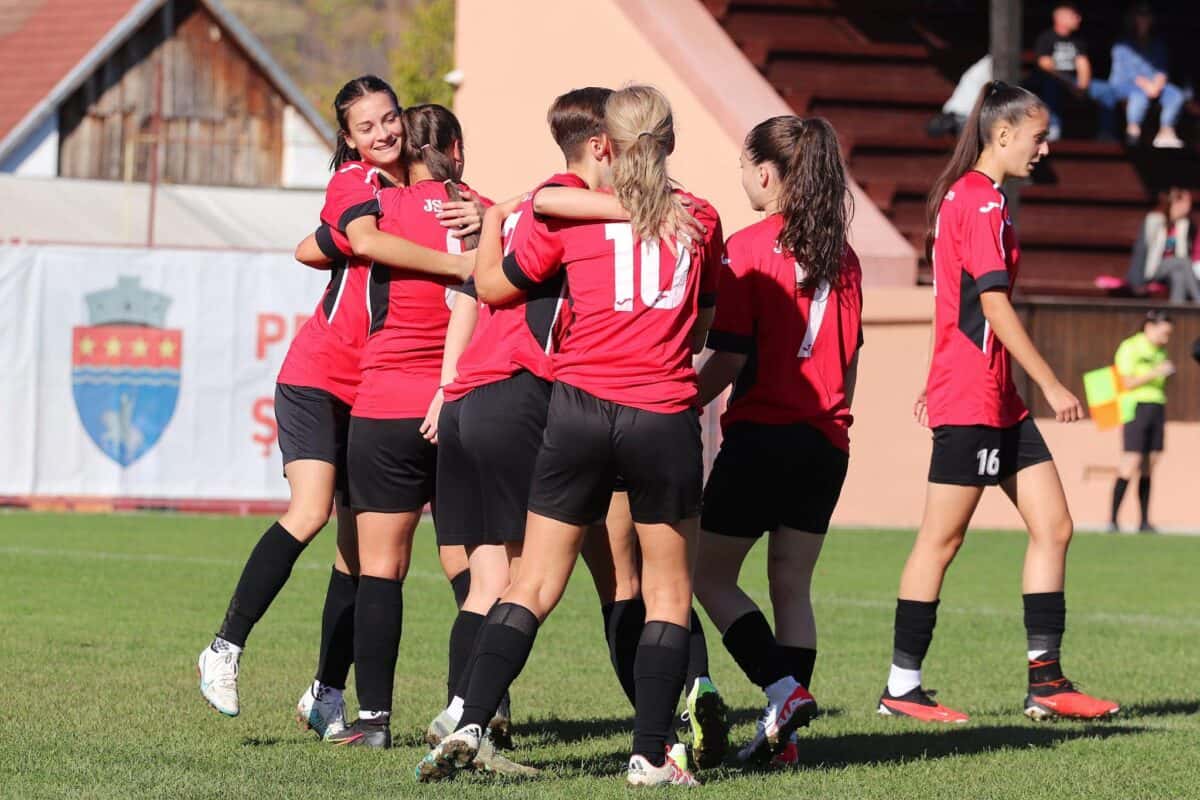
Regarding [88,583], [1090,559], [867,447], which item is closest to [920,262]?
[867,447]

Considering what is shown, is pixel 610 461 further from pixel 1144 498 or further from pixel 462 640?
pixel 1144 498

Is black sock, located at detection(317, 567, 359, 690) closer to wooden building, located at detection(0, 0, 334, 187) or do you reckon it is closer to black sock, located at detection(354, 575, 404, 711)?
black sock, located at detection(354, 575, 404, 711)

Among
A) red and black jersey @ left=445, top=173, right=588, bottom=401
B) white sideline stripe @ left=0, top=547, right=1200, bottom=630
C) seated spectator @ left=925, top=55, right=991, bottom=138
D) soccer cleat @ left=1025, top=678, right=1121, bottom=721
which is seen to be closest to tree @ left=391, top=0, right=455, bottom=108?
seated spectator @ left=925, top=55, right=991, bottom=138

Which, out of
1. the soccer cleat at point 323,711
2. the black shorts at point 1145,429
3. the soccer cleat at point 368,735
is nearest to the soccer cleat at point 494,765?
the soccer cleat at point 368,735

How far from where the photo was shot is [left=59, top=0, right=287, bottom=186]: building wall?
39.4 m

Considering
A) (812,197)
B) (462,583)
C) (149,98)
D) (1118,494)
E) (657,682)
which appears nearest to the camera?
(657,682)

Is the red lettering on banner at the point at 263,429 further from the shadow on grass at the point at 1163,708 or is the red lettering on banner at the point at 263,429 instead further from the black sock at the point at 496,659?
the black sock at the point at 496,659

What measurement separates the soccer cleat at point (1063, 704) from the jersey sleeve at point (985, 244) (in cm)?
147

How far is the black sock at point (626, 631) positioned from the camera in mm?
6293

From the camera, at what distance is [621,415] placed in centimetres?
550

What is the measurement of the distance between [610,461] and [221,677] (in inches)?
63.1

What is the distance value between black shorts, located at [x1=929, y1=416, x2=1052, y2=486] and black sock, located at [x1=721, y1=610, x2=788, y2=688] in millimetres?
1396

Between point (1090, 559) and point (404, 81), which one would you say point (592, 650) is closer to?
point (1090, 559)

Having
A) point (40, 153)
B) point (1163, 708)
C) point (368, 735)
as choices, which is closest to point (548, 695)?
point (368, 735)
